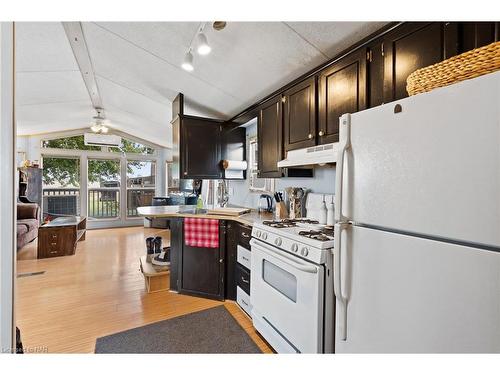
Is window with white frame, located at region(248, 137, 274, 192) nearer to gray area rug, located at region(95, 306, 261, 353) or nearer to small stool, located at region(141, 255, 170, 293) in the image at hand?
small stool, located at region(141, 255, 170, 293)

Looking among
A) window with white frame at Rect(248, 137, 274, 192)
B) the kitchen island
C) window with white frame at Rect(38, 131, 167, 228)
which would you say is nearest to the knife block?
the kitchen island

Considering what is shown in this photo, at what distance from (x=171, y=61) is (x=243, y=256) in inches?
82.4

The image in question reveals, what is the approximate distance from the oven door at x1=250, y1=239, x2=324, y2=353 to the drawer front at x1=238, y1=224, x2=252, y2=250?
9.6 inches

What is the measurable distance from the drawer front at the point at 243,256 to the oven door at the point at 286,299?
231 millimetres

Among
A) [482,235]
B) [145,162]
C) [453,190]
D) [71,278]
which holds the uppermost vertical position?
[145,162]

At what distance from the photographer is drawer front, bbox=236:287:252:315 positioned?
88.8 inches

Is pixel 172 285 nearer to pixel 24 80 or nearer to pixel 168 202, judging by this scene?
pixel 24 80

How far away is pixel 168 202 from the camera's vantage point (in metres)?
6.35

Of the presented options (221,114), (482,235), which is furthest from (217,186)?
(482,235)

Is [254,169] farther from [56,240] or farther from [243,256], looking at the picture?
[56,240]

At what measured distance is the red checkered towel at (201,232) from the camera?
8.47ft

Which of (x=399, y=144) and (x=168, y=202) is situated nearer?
(x=399, y=144)

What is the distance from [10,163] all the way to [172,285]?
237 centimetres

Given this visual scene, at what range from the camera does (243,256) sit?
233cm
